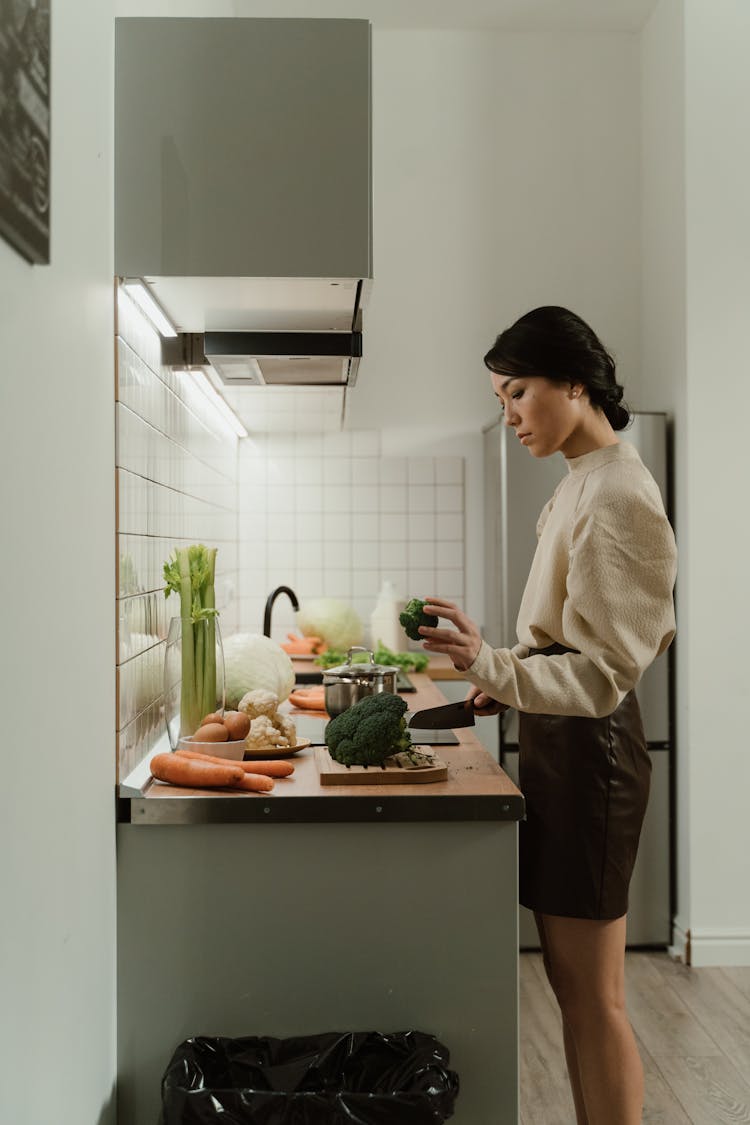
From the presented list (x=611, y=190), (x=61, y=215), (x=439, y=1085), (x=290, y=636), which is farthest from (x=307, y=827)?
(x=611, y=190)

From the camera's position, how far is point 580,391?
181cm

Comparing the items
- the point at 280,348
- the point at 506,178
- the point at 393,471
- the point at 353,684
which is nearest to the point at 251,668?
the point at 353,684

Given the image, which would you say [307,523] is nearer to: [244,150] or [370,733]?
[370,733]

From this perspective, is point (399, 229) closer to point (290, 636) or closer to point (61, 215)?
point (290, 636)

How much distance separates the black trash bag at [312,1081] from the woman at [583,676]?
0.34 meters

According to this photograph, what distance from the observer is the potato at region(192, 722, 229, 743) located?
6.23ft

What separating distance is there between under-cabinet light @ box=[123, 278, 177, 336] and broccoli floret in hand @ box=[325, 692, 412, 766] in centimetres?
87

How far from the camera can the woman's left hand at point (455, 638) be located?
5.40 ft

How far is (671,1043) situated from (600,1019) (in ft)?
3.51

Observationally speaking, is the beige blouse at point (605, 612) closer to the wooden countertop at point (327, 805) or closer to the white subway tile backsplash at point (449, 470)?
the wooden countertop at point (327, 805)

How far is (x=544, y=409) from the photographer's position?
1802 mm

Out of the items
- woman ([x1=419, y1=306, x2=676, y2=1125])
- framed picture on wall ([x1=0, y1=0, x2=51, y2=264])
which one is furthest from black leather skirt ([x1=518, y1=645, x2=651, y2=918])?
framed picture on wall ([x1=0, y1=0, x2=51, y2=264])

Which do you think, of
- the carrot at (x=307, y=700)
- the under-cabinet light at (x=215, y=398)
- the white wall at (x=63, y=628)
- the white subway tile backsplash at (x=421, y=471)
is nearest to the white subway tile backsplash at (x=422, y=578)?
the white subway tile backsplash at (x=421, y=471)

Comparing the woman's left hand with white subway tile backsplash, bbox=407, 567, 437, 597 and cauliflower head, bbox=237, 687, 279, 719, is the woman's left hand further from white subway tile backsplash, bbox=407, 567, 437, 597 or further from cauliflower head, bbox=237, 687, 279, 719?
white subway tile backsplash, bbox=407, 567, 437, 597
